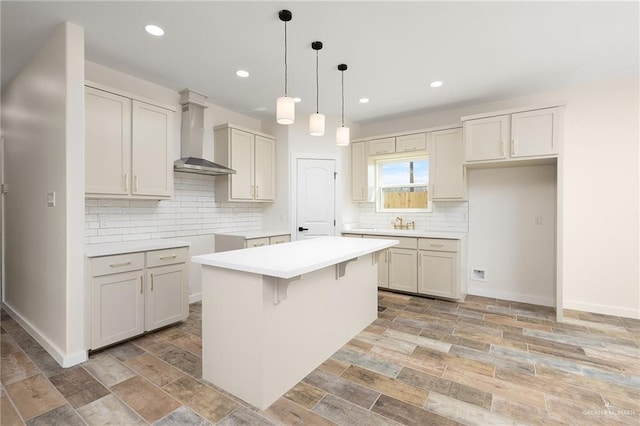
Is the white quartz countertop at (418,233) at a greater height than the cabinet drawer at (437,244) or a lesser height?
greater

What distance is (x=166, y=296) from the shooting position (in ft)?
→ 10.4

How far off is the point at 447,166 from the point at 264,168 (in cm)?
269

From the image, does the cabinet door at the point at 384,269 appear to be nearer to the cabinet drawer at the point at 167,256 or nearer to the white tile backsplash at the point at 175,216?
the white tile backsplash at the point at 175,216

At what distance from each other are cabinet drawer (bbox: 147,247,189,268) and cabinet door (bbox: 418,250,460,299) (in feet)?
10.0

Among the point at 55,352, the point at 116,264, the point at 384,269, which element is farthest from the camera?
the point at 384,269

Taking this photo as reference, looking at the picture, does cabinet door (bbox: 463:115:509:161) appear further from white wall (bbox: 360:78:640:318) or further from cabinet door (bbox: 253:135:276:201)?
cabinet door (bbox: 253:135:276:201)

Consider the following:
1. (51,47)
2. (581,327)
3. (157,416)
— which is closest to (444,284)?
(581,327)

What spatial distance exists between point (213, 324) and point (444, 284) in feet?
10.3

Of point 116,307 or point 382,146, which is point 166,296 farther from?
point 382,146

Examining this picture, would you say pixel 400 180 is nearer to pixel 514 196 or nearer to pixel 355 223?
pixel 355 223

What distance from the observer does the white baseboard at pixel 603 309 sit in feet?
11.6

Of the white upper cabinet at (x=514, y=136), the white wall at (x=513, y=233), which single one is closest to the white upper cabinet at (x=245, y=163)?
the white upper cabinet at (x=514, y=136)

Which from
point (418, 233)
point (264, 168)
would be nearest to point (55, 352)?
point (264, 168)

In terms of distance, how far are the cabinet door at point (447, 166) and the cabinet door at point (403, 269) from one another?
91 cm
